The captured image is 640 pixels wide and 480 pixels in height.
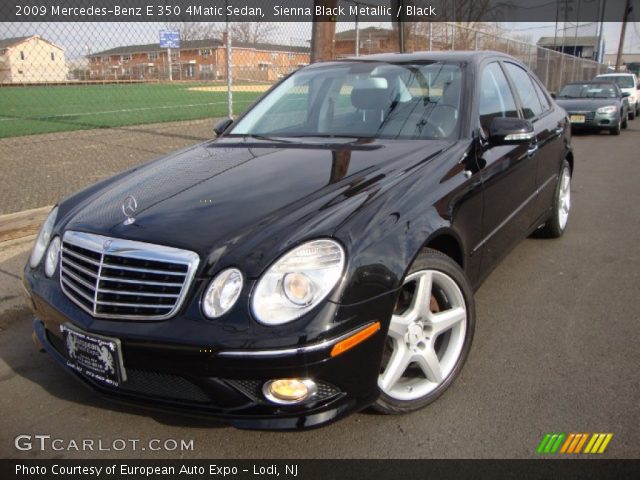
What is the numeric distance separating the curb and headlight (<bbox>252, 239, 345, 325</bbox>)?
3.53 m

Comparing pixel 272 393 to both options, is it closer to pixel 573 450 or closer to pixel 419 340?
pixel 419 340

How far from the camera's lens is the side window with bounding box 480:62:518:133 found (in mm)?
3555

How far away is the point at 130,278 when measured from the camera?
2271 millimetres

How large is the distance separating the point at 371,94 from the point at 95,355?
2290 mm

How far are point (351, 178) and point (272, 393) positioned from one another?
3.50 feet

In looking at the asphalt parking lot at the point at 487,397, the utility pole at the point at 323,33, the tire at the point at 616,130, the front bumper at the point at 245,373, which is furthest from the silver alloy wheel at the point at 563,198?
the tire at the point at 616,130

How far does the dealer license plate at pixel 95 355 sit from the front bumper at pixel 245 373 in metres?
0.03

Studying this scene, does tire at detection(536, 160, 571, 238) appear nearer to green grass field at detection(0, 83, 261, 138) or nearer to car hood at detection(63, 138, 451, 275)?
car hood at detection(63, 138, 451, 275)

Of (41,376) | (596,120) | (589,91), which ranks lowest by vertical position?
(41,376)
